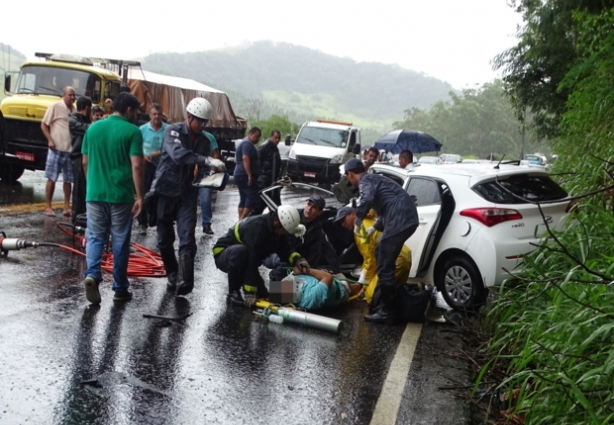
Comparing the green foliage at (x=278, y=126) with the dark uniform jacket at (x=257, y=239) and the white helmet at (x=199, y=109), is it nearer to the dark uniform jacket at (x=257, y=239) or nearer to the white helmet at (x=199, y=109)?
the white helmet at (x=199, y=109)

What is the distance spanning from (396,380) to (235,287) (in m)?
2.50

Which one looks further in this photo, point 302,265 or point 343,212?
point 343,212

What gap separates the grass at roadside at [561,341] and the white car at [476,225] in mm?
752

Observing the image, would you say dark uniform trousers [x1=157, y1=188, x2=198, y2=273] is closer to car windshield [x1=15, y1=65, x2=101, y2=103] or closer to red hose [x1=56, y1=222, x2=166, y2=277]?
red hose [x1=56, y1=222, x2=166, y2=277]

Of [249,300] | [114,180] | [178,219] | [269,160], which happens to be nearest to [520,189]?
[249,300]

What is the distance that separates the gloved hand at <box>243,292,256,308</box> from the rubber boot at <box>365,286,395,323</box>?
3.79 ft

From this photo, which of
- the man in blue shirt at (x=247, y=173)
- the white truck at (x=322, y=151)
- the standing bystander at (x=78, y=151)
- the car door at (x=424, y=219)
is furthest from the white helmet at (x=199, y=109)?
the white truck at (x=322, y=151)

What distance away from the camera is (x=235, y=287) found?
311 inches

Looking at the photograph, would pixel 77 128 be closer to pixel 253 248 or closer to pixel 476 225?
pixel 253 248

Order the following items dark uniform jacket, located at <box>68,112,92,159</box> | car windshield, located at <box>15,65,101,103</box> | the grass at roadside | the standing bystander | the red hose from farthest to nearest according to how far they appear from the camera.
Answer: car windshield, located at <box>15,65,101,103</box> → dark uniform jacket, located at <box>68,112,92,159</box> → the standing bystander → the red hose → the grass at roadside

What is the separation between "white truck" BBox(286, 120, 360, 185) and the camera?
2620 centimetres

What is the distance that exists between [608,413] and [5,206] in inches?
418

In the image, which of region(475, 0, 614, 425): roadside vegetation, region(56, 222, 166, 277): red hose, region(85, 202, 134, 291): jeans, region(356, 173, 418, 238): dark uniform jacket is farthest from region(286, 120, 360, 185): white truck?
region(85, 202, 134, 291): jeans

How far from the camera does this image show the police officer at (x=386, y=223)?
308 inches
